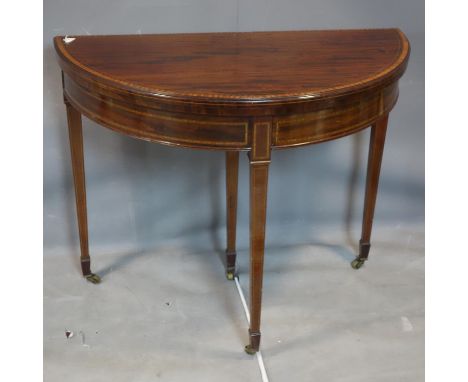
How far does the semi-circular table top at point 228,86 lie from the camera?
64.5 inches

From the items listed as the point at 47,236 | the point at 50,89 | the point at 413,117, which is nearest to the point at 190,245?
the point at 47,236

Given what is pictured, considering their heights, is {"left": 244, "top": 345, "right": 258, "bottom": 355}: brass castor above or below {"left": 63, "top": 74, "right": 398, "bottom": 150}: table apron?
below

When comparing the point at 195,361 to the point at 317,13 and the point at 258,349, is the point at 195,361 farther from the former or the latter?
the point at 317,13

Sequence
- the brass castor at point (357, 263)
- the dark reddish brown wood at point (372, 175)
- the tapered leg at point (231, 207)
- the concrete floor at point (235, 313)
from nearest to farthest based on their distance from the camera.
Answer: the concrete floor at point (235, 313), the dark reddish brown wood at point (372, 175), the tapered leg at point (231, 207), the brass castor at point (357, 263)

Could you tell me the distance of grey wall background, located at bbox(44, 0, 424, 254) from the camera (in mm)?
2246

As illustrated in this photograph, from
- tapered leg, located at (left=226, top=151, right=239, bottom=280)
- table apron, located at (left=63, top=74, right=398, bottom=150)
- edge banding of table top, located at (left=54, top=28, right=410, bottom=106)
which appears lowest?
tapered leg, located at (left=226, top=151, right=239, bottom=280)

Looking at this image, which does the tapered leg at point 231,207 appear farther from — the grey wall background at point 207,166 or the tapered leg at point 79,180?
the tapered leg at point 79,180

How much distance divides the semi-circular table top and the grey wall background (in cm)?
25

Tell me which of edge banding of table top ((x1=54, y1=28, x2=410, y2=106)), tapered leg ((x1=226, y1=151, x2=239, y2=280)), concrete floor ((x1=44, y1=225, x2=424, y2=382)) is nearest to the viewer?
edge banding of table top ((x1=54, y1=28, x2=410, y2=106))

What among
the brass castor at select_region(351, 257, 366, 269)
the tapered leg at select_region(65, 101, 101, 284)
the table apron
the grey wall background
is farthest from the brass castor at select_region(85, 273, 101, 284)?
the brass castor at select_region(351, 257, 366, 269)

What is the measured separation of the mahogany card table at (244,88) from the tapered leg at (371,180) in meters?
0.29

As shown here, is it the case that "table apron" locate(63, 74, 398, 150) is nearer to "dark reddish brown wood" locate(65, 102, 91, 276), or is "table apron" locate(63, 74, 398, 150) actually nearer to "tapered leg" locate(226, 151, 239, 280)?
"dark reddish brown wood" locate(65, 102, 91, 276)

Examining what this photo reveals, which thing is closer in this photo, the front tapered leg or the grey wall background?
the front tapered leg

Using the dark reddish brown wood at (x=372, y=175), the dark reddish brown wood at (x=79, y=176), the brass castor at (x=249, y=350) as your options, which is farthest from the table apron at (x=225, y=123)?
the brass castor at (x=249, y=350)
